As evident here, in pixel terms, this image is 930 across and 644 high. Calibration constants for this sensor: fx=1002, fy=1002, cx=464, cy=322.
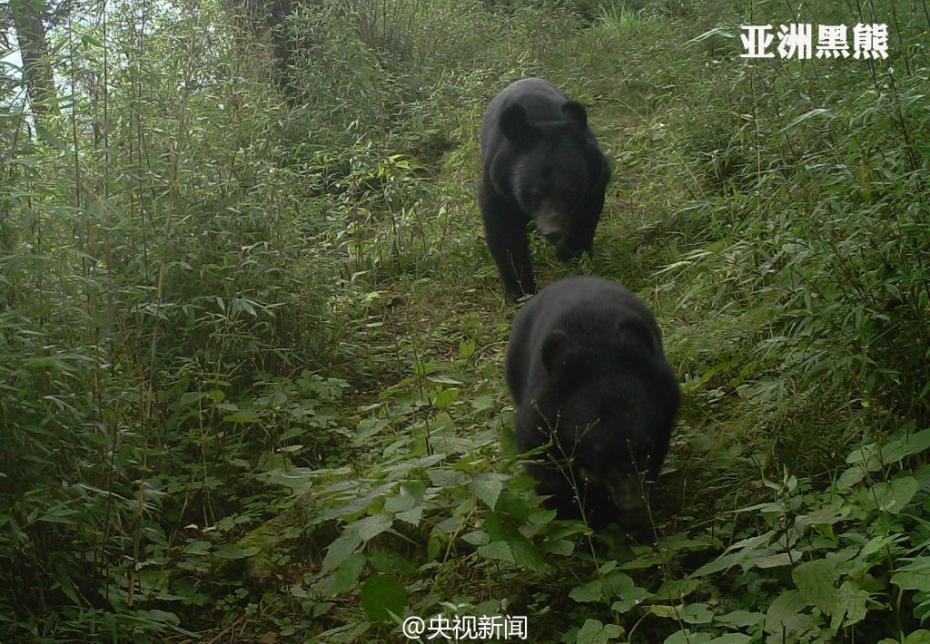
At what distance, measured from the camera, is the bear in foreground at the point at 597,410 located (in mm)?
3854

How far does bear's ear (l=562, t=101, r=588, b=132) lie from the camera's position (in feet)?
24.4

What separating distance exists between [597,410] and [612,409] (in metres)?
0.06

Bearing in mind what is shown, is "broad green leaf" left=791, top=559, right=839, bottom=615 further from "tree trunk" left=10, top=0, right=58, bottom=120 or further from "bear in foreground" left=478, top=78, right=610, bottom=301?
"bear in foreground" left=478, top=78, right=610, bottom=301

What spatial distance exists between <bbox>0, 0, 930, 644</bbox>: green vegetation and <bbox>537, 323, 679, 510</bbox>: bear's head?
24 cm

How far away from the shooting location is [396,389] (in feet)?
17.9

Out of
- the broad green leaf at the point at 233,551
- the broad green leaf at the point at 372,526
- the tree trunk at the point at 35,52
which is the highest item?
the tree trunk at the point at 35,52

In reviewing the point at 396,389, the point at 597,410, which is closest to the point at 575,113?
the point at 396,389

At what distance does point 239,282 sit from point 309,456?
115 centimetres

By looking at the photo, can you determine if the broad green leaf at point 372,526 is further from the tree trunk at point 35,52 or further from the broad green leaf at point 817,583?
the tree trunk at point 35,52

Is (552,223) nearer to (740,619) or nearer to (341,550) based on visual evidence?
(341,550)

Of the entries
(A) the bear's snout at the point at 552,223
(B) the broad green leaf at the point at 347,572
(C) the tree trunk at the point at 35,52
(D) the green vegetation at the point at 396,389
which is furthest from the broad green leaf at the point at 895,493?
(A) the bear's snout at the point at 552,223

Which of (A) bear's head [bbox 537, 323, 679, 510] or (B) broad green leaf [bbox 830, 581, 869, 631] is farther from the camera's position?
(A) bear's head [bbox 537, 323, 679, 510]

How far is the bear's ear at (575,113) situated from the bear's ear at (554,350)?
371cm

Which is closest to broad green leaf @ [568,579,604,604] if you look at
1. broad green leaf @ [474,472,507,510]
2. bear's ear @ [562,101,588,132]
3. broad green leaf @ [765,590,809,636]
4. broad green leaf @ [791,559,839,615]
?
broad green leaf @ [474,472,507,510]
